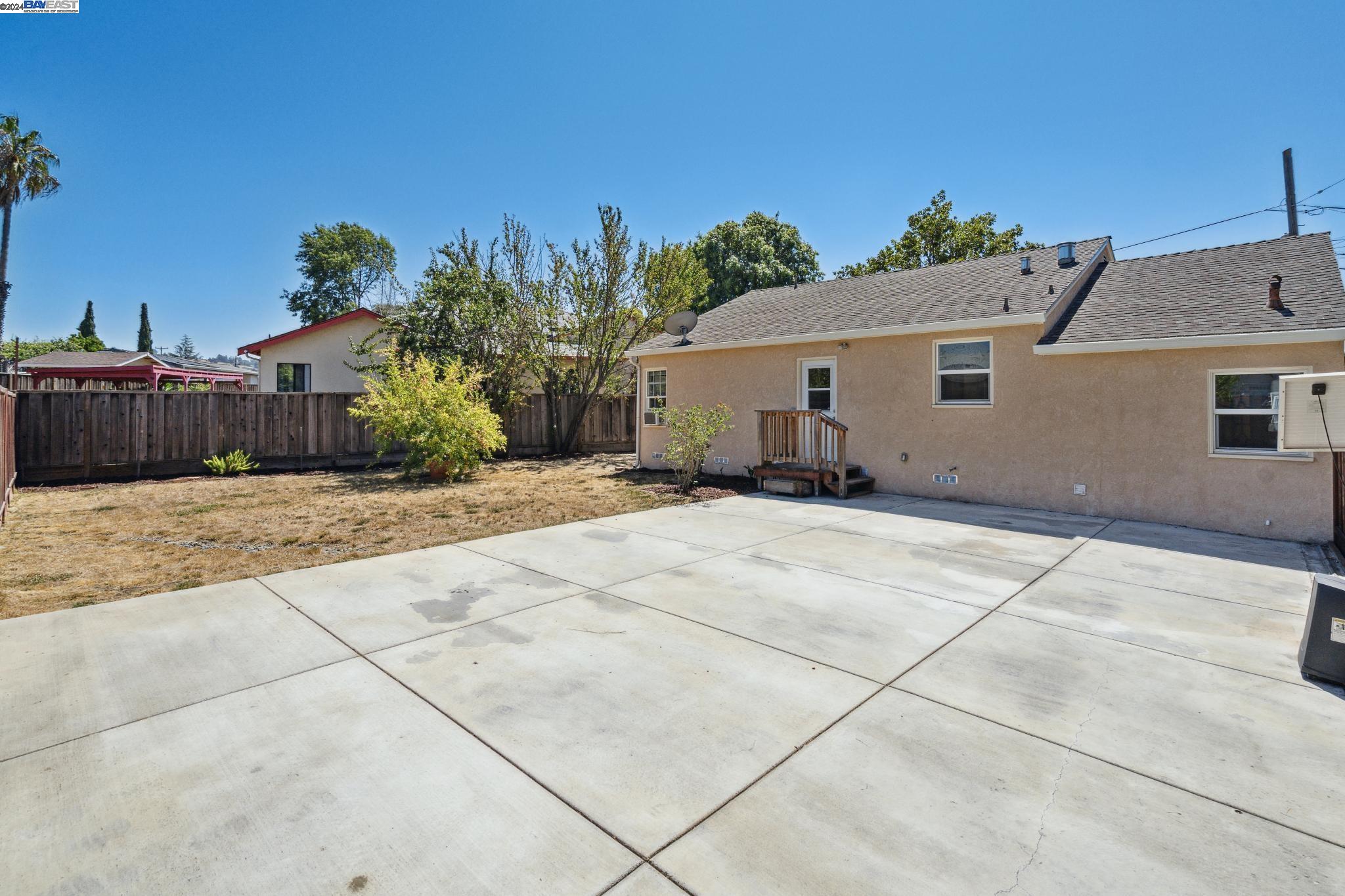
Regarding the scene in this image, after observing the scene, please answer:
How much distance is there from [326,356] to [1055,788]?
19962 mm

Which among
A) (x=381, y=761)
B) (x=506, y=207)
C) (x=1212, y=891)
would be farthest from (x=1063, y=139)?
(x=381, y=761)

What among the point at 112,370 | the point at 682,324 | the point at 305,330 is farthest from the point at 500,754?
the point at 112,370

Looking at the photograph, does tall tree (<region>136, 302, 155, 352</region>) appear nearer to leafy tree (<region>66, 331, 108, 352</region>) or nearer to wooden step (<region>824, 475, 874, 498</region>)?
leafy tree (<region>66, 331, 108, 352</region>)

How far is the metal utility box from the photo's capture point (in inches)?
126

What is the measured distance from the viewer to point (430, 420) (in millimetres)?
10836

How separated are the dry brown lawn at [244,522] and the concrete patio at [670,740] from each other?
820 mm

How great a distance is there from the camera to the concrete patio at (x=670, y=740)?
1907mm

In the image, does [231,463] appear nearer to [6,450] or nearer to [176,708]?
[6,450]

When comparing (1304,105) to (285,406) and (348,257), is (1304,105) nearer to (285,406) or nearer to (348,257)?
(285,406)

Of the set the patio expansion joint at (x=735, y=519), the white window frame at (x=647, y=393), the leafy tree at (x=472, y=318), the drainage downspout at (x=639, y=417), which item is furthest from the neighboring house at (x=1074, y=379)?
the leafy tree at (x=472, y=318)

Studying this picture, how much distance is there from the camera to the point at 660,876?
1.85 meters

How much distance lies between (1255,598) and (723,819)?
514cm

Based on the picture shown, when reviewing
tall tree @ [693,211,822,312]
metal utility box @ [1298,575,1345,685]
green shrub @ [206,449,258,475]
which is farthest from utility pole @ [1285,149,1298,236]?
green shrub @ [206,449,258,475]

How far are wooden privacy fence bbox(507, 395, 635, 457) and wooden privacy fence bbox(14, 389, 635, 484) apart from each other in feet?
11.2
